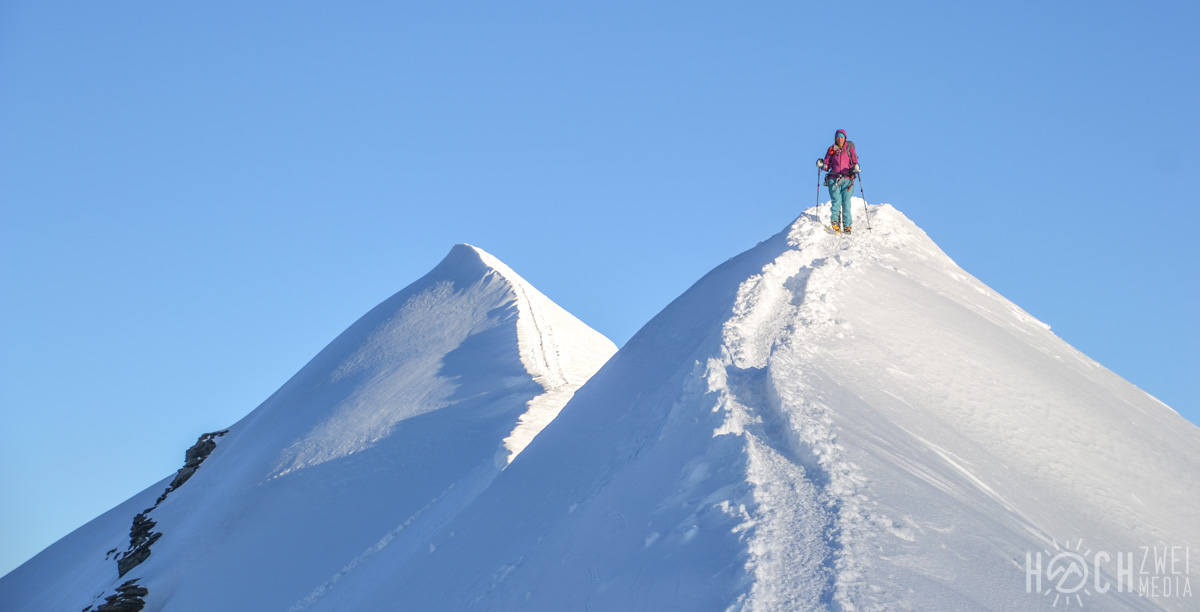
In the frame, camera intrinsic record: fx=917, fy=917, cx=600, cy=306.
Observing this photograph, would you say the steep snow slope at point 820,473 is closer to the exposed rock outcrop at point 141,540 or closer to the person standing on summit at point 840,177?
the person standing on summit at point 840,177

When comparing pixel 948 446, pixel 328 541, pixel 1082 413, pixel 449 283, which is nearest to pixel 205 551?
pixel 328 541

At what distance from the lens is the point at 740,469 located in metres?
9.06

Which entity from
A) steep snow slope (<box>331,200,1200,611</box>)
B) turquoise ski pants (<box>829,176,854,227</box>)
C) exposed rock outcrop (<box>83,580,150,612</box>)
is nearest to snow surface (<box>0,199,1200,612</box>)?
steep snow slope (<box>331,200,1200,611</box>)

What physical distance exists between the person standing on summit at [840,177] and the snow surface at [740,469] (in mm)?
472

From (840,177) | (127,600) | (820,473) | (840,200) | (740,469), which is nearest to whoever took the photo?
(820,473)

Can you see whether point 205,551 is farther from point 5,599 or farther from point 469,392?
point 5,599

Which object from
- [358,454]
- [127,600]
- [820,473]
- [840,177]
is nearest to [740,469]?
[820,473]

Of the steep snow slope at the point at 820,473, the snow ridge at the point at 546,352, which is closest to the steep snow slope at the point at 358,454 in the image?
the snow ridge at the point at 546,352

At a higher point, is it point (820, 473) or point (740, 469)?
point (740, 469)

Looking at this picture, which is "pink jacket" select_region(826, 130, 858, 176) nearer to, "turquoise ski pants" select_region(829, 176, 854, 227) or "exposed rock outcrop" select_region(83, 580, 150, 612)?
"turquoise ski pants" select_region(829, 176, 854, 227)

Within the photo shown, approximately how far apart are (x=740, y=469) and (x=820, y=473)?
0.77m

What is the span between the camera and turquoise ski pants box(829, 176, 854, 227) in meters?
19.2

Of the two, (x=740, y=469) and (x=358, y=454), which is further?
(x=358, y=454)

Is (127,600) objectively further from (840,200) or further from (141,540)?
(840,200)
